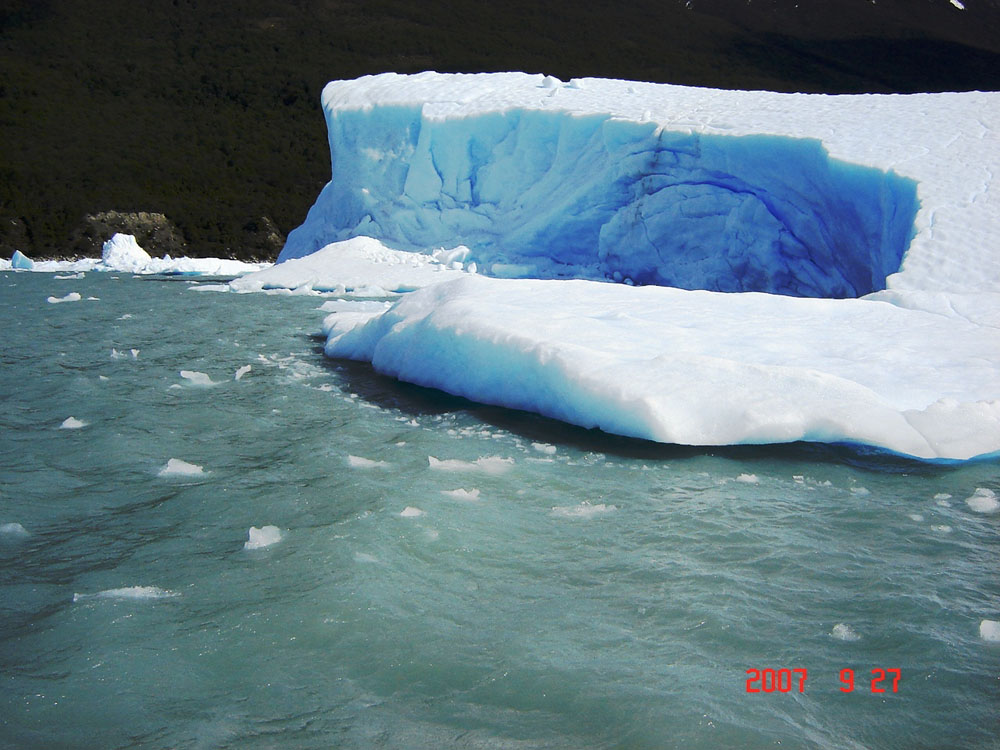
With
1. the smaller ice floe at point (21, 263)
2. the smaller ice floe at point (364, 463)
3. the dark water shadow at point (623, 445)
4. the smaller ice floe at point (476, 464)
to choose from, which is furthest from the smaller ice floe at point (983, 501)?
the smaller ice floe at point (21, 263)

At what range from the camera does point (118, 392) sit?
4379 millimetres

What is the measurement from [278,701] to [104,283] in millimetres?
10490

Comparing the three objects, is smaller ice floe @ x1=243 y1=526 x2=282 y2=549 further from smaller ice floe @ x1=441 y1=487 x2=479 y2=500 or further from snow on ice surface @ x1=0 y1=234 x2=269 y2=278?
snow on ice surface @ x1=0 y1=234 x2=269 y2=278

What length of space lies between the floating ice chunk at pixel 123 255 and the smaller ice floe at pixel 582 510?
14.2 m

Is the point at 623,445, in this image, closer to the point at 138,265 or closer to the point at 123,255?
the point at 138,265

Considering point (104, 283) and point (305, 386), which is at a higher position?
point (305, 386)

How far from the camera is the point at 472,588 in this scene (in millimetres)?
2246

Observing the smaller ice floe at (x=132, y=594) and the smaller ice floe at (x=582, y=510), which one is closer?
the smaller ice floe at (x=132, y=594)

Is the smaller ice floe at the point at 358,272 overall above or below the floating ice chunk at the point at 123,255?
above

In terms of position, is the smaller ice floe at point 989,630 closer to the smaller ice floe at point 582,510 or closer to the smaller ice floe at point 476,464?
the smaller ice floe at point 582,510

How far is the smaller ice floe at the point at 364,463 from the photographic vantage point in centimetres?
321

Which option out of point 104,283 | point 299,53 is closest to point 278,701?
point 104,283

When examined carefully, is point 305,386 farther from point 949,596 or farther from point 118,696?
point 949,596
